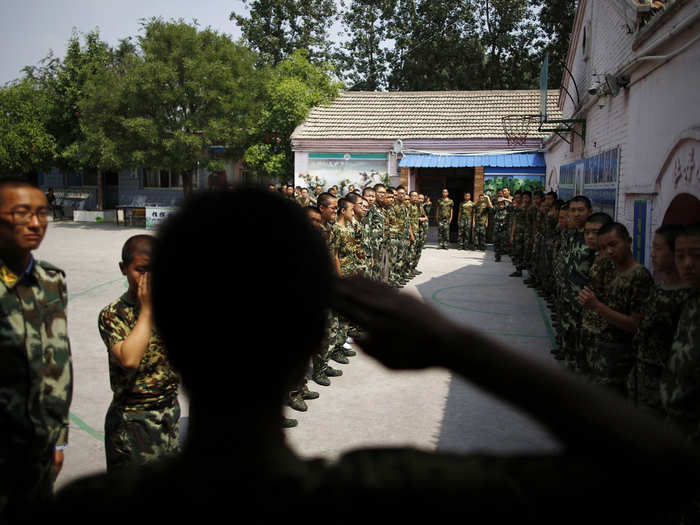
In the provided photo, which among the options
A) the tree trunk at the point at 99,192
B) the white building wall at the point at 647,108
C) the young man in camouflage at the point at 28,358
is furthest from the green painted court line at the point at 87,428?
the tree trunk at the point at 99,192

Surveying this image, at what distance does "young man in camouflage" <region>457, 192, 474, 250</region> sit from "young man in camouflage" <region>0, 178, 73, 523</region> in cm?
1754

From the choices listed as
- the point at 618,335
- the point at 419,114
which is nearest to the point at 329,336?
the point at 618,335

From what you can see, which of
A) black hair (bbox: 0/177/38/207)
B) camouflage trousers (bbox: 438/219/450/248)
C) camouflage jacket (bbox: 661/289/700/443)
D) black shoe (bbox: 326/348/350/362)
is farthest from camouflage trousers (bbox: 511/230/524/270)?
black hair (bbox: 0/177/38/207)

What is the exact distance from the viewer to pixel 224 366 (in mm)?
891

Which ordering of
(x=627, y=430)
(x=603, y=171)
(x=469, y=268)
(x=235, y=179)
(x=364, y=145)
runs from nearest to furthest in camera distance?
1. (x=627, y=430)
2. (x=235, y=179)
3. (x=603, y=171)
4. (x=469, y=268)
5. (x=364, y=145)

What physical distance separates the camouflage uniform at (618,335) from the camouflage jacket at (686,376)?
133 cm

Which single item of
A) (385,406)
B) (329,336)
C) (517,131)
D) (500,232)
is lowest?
(385,406)

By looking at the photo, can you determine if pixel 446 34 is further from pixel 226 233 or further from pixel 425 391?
pixel 226 233

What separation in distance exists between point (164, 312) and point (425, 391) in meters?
5.32

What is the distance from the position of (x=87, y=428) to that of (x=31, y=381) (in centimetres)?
301

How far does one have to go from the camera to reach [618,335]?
4387 mm

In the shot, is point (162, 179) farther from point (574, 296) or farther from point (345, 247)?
point (574, 296)

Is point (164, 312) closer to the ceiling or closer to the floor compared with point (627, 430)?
closer to the ceiling

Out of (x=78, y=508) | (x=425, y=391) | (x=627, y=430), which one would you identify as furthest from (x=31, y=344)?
(x=425, y=391)
